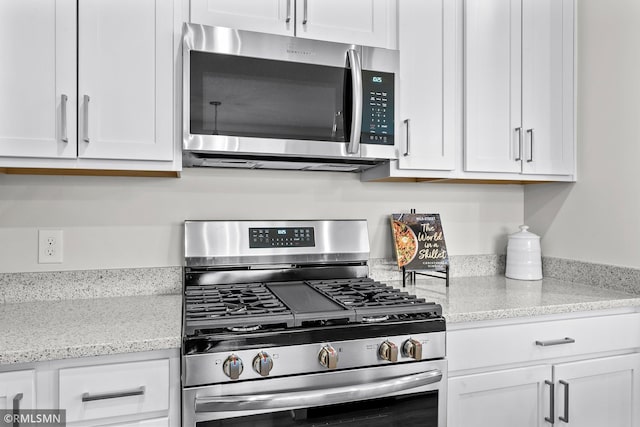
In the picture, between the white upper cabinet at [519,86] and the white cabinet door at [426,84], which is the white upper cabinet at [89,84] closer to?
the white cabinet door at [426,84]

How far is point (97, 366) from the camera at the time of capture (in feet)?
3.84

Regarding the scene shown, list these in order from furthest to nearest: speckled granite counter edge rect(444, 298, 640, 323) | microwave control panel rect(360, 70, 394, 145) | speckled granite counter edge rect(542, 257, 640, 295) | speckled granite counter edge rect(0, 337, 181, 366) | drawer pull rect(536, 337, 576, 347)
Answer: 1. speckled granite counter edge rect(542, 257, 640, 295)
2. microwave control panel rect(360, 70, 394, 145)
3. drawer pull rect(536, 337, 576, 347)
4. speckled granite counter edge rect(444, 298, 640, 323)
5. speckled granite counter edge rect(0, 337, 181, 366)

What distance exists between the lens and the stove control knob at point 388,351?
1341 mm

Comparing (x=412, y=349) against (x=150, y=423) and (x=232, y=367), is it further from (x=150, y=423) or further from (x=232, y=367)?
(x=150, y=423)

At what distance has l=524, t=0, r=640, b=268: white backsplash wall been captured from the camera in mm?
1833

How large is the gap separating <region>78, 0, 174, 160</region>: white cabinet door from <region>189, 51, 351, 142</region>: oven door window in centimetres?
11

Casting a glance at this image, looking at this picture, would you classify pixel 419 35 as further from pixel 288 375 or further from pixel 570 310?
pixel 288 375

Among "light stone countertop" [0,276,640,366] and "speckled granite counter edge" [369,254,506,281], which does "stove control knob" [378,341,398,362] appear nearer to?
"light stone countertop" [0,276,640,366]

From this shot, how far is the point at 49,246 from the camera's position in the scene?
5.48ft

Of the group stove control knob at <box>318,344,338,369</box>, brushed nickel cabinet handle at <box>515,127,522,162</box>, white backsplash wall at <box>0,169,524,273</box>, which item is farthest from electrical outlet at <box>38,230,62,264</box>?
brushed nickel cabinet handle at <box>515,127,522,162</box>

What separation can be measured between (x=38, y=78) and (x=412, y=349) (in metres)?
1.43

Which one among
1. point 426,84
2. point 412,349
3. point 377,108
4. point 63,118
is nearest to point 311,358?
point 412,349

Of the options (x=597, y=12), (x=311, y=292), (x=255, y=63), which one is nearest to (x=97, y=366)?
(x=311, y=292)

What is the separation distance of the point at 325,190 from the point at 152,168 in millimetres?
782
